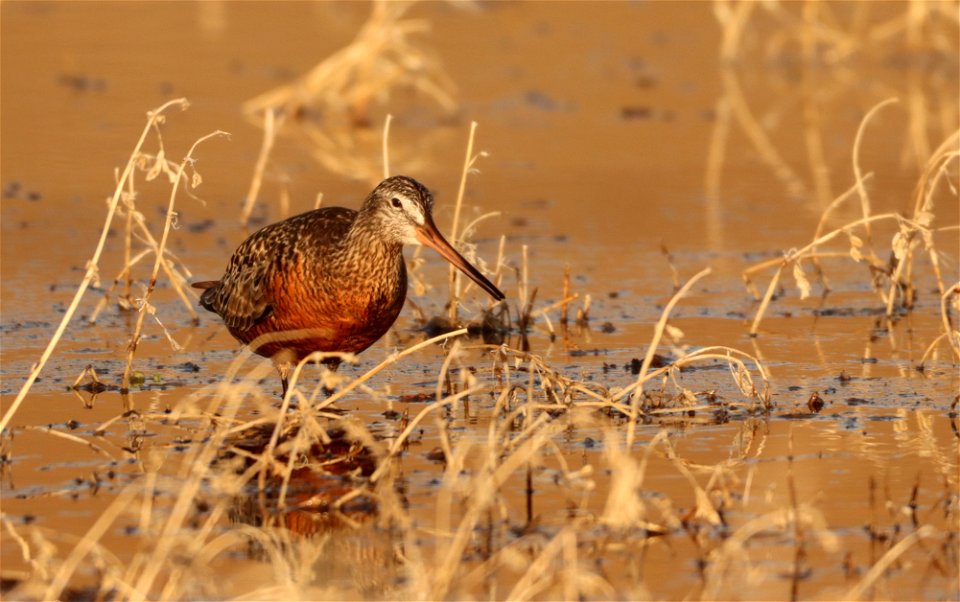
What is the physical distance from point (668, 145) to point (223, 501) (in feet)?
34.9

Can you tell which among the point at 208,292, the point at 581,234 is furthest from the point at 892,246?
the point at 581,234

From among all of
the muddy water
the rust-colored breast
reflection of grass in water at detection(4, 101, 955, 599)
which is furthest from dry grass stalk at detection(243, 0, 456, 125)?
reflection of grass in water at detection(4, 101, 955, 599)

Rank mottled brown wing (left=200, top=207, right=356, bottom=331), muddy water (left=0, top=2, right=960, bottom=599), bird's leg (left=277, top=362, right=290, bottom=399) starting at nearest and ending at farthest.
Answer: muddy water (left=0, top=2, right=960, bottom=599)
mottled brown wing (left=200, top=207, right=356, bottom=331)
bird's leg (left=277, top=362, right=290, bottom=399)

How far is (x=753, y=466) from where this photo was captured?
7598mm

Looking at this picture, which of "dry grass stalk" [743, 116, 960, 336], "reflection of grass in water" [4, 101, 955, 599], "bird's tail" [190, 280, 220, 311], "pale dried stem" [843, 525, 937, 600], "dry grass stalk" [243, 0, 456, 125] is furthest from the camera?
"dry grass stalk" [243, 0, 456, 125]

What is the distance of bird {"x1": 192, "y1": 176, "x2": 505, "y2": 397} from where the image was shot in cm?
852

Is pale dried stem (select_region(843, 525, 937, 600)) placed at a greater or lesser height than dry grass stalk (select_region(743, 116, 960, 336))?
lesser

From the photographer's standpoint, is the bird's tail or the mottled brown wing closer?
the mottled brown wing

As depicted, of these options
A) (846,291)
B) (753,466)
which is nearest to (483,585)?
(753,466)

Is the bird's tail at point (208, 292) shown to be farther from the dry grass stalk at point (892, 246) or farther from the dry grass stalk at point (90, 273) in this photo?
the dry grass stalk at point (892, 246)

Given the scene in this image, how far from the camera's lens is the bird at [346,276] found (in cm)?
852

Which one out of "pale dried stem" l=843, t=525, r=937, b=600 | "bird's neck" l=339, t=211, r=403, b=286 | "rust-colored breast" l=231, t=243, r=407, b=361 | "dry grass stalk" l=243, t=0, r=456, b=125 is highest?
"dry grass stalk" l=243, t=0, r=456, b=125

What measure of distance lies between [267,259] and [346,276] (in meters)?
0.63

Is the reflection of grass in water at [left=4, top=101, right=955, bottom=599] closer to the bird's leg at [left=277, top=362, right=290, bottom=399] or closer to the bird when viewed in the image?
→ the bird
